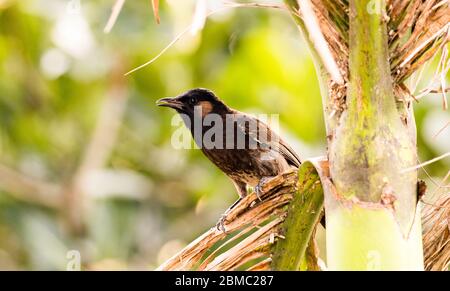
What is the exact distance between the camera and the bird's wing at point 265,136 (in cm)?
386

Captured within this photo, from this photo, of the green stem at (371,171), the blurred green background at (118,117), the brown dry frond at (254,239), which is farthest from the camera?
the blurred green background at (118,117)

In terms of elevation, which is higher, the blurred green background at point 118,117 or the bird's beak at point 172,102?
the blurred green background at point 118,117

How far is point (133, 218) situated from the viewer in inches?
222

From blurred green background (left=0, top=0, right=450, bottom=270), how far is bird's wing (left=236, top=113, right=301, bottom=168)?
2.66 feet

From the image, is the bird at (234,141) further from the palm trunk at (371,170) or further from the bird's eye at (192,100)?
the palm trunk at (371,170)

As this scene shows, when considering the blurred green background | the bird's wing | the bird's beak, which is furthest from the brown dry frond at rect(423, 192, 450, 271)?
the blurred green background

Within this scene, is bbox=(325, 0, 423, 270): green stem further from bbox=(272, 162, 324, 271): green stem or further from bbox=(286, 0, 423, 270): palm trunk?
bbox=(272, 162, 324, 271): green stem

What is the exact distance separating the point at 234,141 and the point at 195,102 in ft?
0.87

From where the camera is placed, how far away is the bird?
379 cm

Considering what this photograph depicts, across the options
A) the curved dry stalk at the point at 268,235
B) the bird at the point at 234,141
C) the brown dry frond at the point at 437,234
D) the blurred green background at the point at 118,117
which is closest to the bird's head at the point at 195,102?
the bird at the point at 234,141

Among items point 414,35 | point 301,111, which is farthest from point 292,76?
point 414,35

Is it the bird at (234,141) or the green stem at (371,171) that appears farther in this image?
the bird at (234,141)

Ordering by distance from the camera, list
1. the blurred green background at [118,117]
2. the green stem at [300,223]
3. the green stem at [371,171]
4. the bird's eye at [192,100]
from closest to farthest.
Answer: the green stem at [371,171]
the green stem at [300,223]
the bird's eye at [192,100]
the blurred green background at [118,117]
